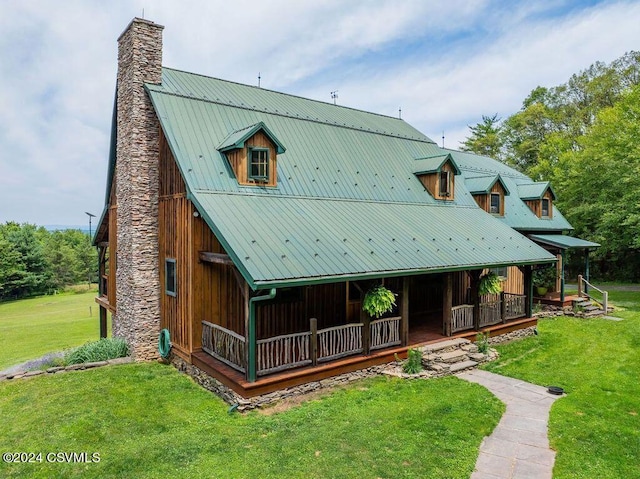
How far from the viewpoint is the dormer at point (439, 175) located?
17.0 metres

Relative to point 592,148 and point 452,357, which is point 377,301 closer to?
point 452,357

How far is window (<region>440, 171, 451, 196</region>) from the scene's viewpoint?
17.3m

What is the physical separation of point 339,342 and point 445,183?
9.54 m

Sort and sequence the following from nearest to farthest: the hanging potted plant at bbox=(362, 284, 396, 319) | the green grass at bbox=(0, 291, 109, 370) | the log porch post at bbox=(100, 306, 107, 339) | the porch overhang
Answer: the hanging potted plant at bbox=(362, 284, 396, 319) → the log porch post at bbox=(100, 306, 107, 339) → the porch overhang → the green grass at bbox=(0, 291, 109, 370)

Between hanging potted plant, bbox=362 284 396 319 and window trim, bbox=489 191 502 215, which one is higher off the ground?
window trim, bbox=489 191 502 215

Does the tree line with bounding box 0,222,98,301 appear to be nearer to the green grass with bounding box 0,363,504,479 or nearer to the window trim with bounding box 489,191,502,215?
the green grass with bounding box 0,363,504,479

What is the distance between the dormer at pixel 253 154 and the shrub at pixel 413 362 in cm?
621

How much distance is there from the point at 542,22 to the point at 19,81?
22939 millimetres

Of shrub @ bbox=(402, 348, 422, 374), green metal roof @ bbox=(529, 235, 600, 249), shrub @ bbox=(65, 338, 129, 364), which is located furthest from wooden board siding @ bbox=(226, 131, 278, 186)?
green metal roof @ bbox=(529, 235, 600, 249)

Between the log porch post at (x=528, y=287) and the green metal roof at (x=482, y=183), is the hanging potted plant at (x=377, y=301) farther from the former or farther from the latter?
the green metal roof at (x=482, y=183)

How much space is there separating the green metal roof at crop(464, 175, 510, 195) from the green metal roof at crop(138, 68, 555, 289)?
104 centimetres

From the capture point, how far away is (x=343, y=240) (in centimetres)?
1127

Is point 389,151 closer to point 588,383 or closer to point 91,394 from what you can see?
point 588,383

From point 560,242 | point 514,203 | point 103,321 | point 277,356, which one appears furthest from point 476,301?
point 103,321
